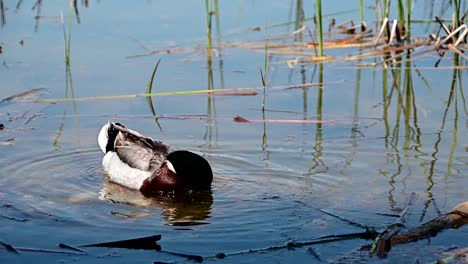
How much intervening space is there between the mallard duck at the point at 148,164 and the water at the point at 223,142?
0.16m

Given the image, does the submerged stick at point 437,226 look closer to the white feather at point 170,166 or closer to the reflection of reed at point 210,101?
the white feather at point 170,166

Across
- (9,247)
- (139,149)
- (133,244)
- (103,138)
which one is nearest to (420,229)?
(133,244)

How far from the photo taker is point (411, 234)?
5.46 meters

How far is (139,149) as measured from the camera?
805cm

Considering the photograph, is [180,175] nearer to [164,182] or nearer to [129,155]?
[164,182]

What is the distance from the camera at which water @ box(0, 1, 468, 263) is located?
5949 millimetres

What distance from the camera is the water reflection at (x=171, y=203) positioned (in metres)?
6.48

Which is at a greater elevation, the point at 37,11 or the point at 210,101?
the point at 37,11

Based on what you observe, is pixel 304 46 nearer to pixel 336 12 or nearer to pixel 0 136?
pixel 336 12

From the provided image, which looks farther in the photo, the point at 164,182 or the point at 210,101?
the point at 210,101

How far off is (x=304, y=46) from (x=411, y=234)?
6.20 m

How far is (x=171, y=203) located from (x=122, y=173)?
0.67m

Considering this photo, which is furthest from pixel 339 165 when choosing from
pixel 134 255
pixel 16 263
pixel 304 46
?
pixel 304 46

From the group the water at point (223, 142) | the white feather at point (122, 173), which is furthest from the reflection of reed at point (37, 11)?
the white feather at point (122, 173)
